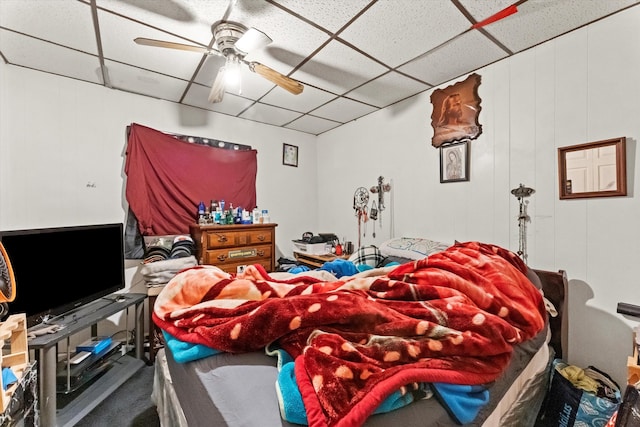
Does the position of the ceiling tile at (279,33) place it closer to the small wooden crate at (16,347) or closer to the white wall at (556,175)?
the white wall at (556,175)

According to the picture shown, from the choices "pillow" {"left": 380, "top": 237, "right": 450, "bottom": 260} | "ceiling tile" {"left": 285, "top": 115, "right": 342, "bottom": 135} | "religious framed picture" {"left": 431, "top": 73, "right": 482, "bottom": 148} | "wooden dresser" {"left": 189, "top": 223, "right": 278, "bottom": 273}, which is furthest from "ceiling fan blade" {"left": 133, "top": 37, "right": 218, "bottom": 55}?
"pillow" {"left": 380, "top": 237, "right": 450, "bottom": 260}

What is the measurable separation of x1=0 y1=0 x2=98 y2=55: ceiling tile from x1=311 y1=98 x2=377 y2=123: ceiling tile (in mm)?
1904

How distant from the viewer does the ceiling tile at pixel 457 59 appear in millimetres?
1778

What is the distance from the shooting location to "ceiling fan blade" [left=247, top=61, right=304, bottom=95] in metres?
1.67

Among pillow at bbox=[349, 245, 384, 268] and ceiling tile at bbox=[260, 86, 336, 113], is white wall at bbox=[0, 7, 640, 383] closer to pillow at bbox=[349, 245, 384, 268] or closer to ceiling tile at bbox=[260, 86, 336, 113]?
pillow at bbox=[349, 245, 384, 268]

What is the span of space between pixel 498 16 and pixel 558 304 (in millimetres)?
1692

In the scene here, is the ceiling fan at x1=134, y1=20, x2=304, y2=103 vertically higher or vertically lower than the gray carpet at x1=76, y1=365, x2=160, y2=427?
higher

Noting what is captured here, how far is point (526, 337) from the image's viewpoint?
1.03m

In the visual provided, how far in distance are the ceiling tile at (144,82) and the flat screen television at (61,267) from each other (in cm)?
123

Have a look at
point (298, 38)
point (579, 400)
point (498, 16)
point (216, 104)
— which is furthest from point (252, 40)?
point (579, 400)

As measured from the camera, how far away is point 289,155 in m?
3.57

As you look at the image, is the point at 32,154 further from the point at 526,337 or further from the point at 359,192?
the point at 526,337

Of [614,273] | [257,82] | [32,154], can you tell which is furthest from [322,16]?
[32,154]

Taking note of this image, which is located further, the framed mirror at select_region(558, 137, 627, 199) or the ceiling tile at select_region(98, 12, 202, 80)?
the ceiling tile at select_region(98, 12, 202, 80)
